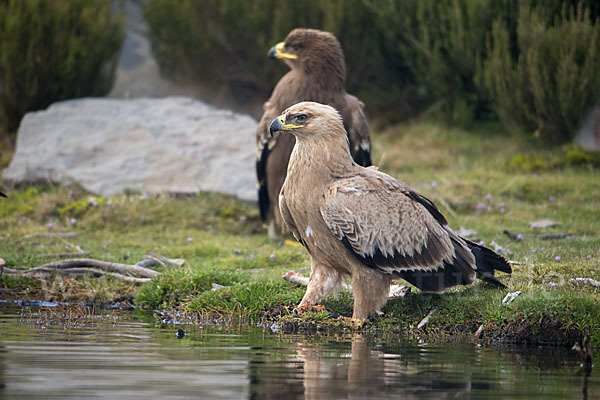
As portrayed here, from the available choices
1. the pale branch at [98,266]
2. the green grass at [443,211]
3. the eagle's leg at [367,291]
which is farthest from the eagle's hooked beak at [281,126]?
the pale branch at [98,266]

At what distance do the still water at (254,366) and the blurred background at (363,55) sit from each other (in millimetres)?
9150

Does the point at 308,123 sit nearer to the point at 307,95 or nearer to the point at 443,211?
the point at 307,95

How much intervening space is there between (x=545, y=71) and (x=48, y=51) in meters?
8.91

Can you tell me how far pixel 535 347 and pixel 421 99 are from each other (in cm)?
1221

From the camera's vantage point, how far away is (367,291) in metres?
6.79

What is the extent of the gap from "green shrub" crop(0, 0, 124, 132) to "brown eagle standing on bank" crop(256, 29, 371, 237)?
6402 mm

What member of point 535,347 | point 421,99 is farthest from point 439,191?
point 535,347

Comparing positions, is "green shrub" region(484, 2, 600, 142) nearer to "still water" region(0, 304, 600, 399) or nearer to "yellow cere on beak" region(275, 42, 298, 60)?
"yellow cere on beak" region(275, 42, 298, 60)

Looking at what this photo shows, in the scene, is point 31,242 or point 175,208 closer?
point 31,242

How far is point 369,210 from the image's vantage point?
21.8 feet

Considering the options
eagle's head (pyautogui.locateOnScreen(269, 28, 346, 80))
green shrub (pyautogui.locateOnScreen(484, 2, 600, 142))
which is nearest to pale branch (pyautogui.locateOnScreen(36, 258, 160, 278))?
eagle's head (pyautogui.locateOnScreen(269, 28, 346, 80))

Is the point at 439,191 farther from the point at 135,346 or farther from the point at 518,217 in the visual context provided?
the point at 135,346

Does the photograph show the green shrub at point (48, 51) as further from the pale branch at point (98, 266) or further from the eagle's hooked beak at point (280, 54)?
the pale branch at point (98, 266)

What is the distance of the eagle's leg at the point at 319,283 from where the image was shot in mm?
7066
